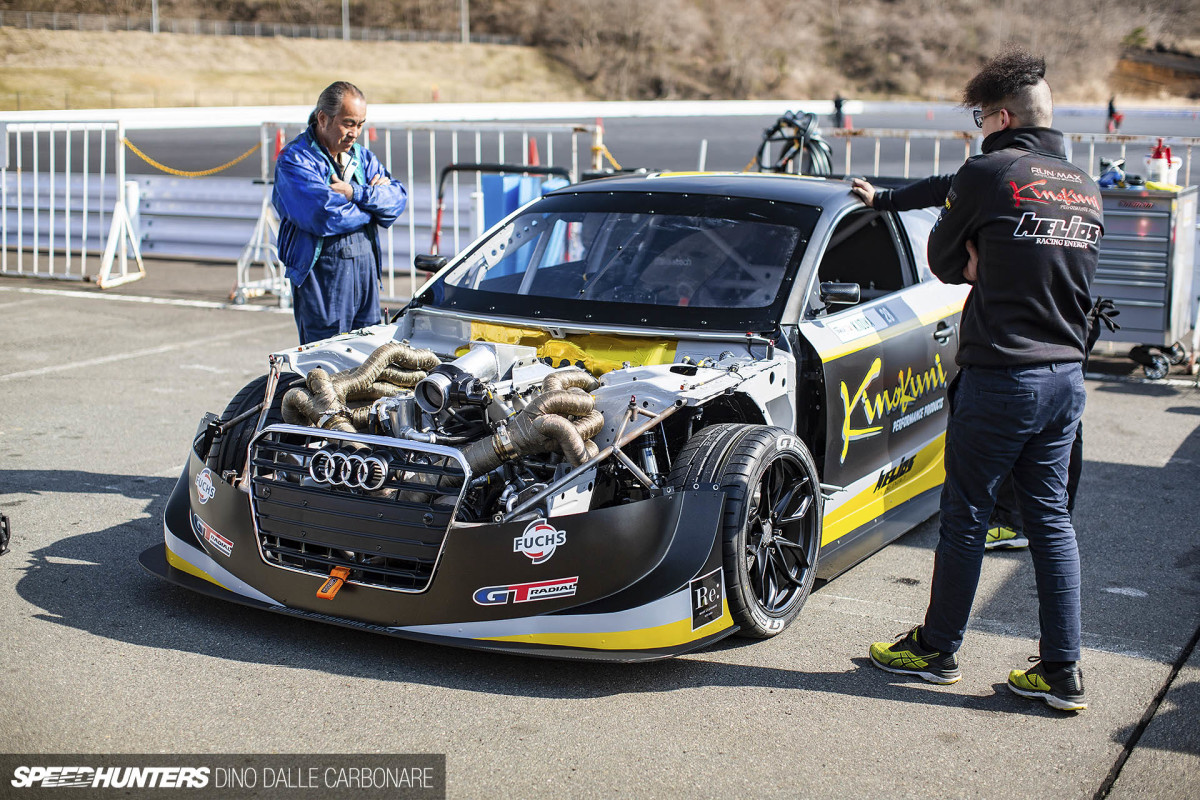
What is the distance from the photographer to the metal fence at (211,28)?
7081cm

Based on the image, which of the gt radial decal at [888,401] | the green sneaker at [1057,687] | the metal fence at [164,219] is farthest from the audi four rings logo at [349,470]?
the metal fence at [164,219]

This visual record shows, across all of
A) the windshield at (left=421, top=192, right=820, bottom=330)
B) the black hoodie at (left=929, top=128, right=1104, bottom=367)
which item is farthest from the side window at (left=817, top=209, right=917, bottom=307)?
the black hoodie at (left=929, top=128, right=1104, bottom=367)

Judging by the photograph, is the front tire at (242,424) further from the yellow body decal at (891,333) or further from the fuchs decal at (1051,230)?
the fuchs decal at (1051,230)

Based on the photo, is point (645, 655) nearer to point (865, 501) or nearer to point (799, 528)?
point (799, 528)

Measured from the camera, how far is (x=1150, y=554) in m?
5.22

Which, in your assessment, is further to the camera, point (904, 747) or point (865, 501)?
point (865, 501)

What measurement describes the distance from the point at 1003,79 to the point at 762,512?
1.63m

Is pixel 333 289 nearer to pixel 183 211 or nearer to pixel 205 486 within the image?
pixel 205 486

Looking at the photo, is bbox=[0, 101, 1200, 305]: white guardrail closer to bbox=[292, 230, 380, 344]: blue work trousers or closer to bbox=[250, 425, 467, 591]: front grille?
bbox=[292, 230, 380, 344]: blue work trousers

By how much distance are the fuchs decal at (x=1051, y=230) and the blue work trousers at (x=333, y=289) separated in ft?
11.2

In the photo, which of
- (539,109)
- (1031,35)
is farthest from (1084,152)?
(1031,35)

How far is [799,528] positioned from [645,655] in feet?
3.08

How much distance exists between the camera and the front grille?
383 cm

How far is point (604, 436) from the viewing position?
13.6 feet
